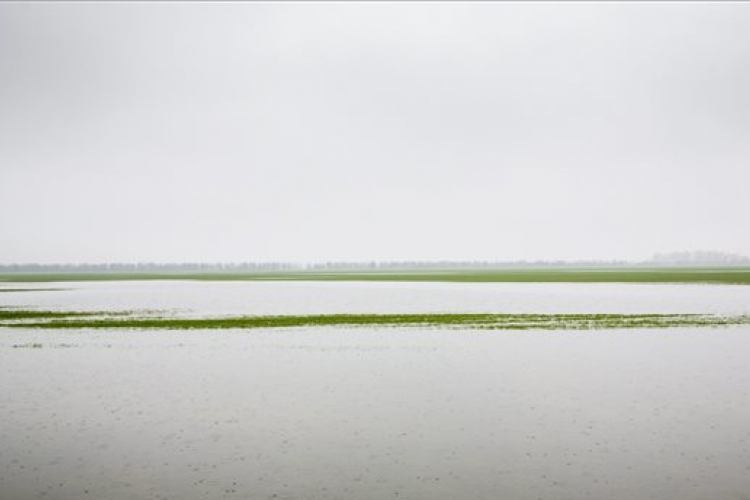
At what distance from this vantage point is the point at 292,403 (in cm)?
2112

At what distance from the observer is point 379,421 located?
18531 millimetres

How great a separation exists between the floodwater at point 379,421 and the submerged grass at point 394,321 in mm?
10098

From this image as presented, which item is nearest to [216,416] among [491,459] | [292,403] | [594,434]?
[292,403]

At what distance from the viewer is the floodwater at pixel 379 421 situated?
43.3ft

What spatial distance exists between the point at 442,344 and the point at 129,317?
3188 cm

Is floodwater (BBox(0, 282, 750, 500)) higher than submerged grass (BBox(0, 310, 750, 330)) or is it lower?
lower

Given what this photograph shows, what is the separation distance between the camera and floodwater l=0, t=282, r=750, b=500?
43.3ft

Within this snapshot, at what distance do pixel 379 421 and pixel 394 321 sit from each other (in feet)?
101

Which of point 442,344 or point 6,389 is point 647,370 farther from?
point 6,389

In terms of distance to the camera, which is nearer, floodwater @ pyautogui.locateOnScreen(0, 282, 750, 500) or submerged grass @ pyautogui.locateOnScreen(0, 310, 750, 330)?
floodwater @ pyautogui.locateOnScreen(0, 282, 750, 500)

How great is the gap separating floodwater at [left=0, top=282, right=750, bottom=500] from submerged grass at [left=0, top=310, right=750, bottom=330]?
33.1ft

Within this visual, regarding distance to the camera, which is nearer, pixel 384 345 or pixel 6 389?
pixel 6 389

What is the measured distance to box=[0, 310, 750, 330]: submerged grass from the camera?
44812 millimetres

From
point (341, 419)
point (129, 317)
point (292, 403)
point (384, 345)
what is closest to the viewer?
point (341, 419)
